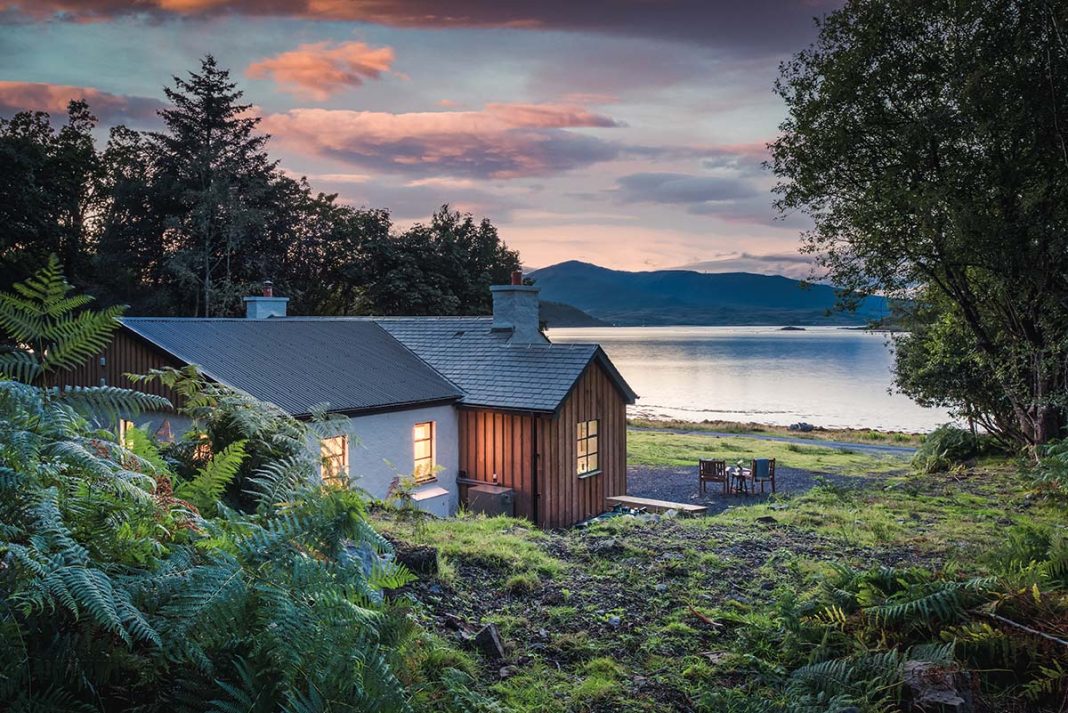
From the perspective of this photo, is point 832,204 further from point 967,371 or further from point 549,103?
point 549,103

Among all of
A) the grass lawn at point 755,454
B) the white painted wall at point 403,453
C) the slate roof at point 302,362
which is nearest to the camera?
the slate roof at point 302,362

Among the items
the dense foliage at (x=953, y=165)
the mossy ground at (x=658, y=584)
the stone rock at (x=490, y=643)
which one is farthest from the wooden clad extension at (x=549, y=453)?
the stone rock at (x=490, y=643)

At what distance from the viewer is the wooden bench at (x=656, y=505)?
1432 centimetres

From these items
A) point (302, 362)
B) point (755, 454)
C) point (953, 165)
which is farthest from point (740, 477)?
point (302, 362)

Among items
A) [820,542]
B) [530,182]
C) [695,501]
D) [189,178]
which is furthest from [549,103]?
[189,178]

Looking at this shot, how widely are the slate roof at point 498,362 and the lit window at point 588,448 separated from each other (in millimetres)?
1511

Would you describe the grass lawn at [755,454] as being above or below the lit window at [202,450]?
below

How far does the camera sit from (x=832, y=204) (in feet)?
52.3

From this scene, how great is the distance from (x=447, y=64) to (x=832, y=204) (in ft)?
35.4

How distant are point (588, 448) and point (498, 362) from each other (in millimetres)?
3347

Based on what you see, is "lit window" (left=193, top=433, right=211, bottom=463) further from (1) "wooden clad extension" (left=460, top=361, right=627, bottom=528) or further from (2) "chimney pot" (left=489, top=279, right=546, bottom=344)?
(2) "chimney pot" (left=489, top=279, right=546, bottom=344)

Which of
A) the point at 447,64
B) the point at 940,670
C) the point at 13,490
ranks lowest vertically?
the point at 940,670

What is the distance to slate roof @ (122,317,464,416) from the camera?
14.3 m

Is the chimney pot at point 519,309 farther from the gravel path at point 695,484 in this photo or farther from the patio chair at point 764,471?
the patio chair at point 764,471
